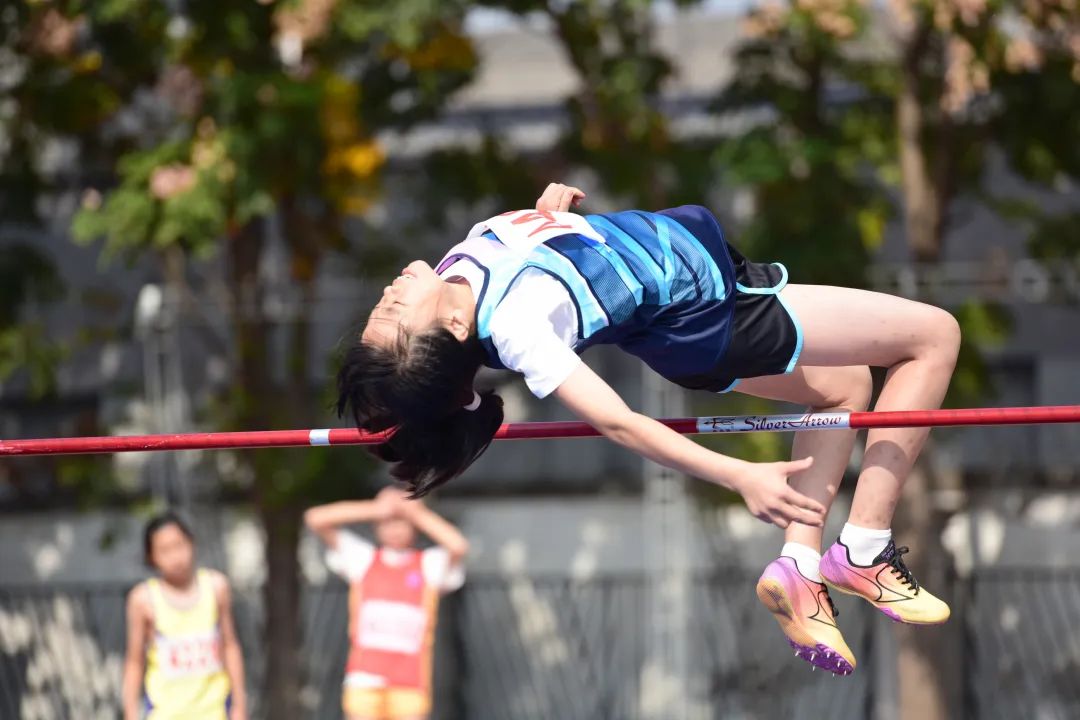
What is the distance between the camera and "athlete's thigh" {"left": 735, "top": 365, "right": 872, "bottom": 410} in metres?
3.92

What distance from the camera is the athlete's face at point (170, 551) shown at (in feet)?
20.2

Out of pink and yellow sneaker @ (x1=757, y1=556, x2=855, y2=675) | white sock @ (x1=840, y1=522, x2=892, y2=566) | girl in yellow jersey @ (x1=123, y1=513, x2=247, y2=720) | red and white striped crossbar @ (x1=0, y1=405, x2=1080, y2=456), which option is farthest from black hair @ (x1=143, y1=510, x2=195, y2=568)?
white sock @ (x1=840, y1=522, x2=892, y2=566)

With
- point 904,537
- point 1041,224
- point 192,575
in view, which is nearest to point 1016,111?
point 1041,224

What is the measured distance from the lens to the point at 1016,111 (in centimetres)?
966

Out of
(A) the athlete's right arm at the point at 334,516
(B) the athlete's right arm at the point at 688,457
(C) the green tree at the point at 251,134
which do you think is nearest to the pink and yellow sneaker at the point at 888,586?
(B) the athlete's right arm at the point at 688,457

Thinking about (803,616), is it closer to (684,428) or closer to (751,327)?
(684,428)

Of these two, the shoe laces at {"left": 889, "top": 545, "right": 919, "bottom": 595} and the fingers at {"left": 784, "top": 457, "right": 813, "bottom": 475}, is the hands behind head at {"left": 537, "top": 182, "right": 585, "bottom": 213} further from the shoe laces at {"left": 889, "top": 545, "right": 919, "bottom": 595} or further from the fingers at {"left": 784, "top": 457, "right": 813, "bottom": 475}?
the shoe laces at {"left": 889, "top": 545, "right": 919, "bottom": 595}

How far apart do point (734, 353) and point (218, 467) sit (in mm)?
7181

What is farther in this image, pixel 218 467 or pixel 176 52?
pixel 218 467

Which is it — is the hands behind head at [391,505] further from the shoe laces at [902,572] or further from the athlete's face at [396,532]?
the shoe laces at [902,572]

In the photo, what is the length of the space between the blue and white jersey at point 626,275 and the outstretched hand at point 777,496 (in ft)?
1.70

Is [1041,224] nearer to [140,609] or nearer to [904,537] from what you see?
[904,537]

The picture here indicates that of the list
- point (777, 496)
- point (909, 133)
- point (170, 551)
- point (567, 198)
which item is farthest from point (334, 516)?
point (909, 133)

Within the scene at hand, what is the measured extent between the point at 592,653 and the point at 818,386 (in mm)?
6879
